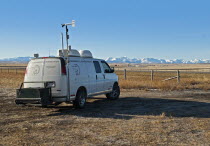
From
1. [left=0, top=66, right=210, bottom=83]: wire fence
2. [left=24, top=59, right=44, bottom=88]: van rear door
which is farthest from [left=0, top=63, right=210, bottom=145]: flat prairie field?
[left=0, top=66, right=210, bottom=83]: wire fence

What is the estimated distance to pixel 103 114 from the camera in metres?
9.55

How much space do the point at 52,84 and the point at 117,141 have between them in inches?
178

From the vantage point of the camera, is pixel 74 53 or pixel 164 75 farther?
pixel 164 75

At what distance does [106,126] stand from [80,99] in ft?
10.8

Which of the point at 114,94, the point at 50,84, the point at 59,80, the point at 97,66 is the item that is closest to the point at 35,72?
the point at 50,84

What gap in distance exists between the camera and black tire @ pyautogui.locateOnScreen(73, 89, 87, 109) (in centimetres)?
1053

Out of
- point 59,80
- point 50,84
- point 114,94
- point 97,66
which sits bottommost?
point 114,94

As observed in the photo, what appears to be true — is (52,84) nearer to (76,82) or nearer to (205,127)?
(76,82)

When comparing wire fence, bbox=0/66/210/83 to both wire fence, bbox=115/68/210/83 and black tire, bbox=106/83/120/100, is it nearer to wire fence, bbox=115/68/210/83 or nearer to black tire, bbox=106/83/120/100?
wire fence, bbox=115/68/210/83

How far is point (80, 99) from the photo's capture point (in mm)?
10695

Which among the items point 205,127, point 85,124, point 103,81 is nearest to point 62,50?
point 103,81

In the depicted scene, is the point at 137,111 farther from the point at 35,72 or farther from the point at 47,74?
the point at 35,72

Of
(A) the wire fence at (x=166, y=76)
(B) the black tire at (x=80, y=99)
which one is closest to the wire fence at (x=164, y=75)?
(A) the wire fence at (x=166, y=76)

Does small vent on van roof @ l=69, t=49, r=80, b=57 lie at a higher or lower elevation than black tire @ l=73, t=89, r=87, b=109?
higher
